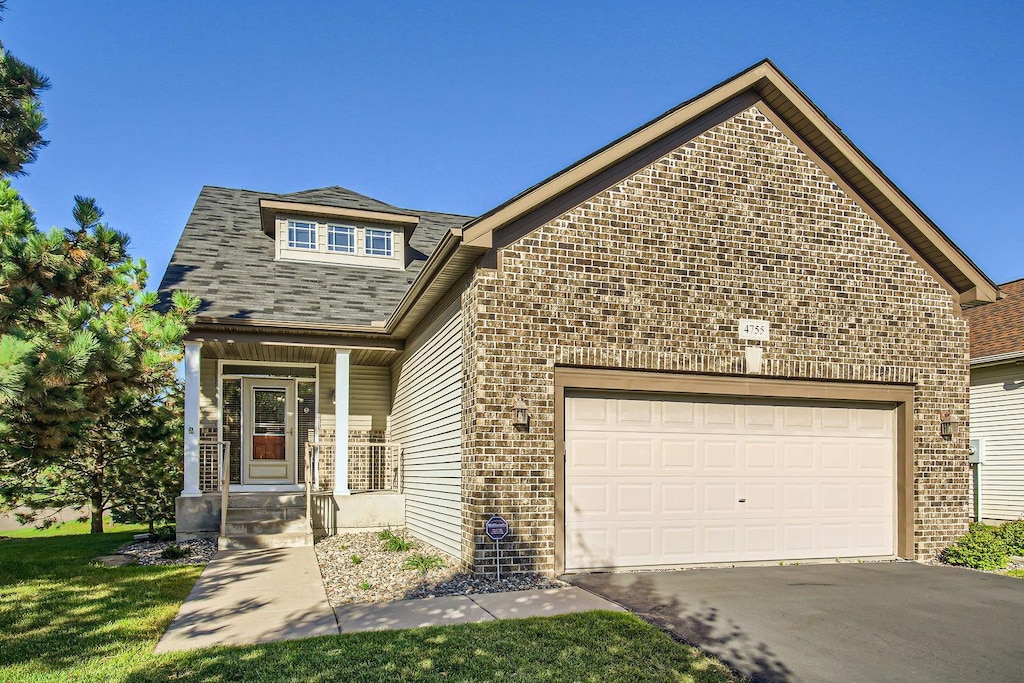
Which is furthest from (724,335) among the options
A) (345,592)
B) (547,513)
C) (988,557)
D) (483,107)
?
(483,107)

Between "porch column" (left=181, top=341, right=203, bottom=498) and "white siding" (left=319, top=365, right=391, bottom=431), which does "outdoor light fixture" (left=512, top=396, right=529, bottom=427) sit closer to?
"porch column" (left=181, top=341, right=203, bottom=498)

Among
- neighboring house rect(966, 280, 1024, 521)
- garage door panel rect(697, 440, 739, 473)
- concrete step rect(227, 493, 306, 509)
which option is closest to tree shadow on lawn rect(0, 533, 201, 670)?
concrete step rect(227, 493, 306, 509)

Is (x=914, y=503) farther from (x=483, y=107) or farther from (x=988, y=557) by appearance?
(x=483, y=107)

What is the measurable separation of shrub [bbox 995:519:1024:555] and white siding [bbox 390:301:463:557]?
793 cm

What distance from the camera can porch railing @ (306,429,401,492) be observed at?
15.2 meters

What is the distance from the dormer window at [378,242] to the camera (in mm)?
17281

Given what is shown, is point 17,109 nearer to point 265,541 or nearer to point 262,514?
point 262,514

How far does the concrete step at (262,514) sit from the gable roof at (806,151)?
6.56 meters

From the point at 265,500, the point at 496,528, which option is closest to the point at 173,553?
the point at 265,500

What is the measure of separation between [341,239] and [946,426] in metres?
12.3

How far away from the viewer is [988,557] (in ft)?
35.1

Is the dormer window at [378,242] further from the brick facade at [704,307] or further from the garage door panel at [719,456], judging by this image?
the garage door panel at [719,456]

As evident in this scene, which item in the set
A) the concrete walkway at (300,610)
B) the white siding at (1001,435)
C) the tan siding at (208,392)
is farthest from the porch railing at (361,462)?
the white siding at (1001,435)

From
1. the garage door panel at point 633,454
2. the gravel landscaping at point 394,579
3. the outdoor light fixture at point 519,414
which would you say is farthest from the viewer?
the garage door panel at point 633,454
